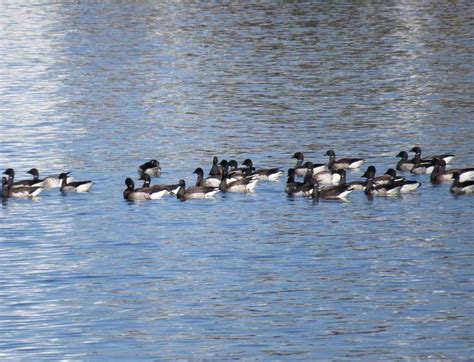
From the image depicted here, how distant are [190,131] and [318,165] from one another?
9.04m

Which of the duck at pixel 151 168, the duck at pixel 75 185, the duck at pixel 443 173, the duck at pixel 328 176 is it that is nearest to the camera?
the duck at pixel 443 173

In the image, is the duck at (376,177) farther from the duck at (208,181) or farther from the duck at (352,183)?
the duck at (208,181)

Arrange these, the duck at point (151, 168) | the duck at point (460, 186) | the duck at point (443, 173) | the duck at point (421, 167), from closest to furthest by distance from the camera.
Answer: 1. the duck at point (460, 186)
2. the duck at point (443, 173)
3. the duck at point (421, 167)
4. the duck at point (151, 168)

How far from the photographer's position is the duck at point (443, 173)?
37375mm

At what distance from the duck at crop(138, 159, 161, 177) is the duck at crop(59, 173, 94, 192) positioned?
2025 mm

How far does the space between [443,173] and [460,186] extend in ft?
3.79

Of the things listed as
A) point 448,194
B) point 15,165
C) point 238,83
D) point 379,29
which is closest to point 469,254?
point 448,194

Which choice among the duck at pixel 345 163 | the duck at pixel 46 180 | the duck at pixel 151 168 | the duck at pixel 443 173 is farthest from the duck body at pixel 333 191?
the duck at pixel 46 180

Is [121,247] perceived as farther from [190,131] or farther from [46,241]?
[190,131]

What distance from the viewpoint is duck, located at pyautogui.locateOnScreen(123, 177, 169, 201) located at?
36844 millimetres

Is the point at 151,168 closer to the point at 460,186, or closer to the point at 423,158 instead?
the point at 423,158

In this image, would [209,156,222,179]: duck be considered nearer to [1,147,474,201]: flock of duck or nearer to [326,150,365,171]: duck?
[1,147,474,201]: flock of duck

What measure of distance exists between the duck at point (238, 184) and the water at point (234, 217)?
44 centimetres

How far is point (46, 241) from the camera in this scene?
32594 millimetres
